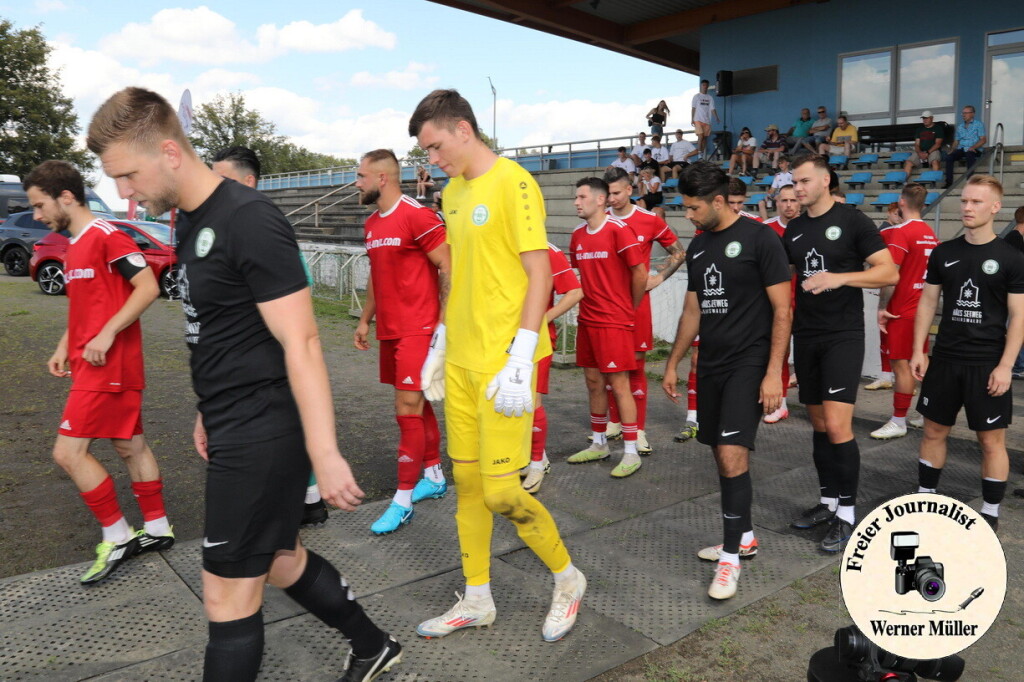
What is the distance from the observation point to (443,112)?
3.29 metres

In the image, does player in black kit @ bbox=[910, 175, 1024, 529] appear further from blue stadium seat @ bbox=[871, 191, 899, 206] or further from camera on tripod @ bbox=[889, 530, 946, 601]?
blue stadium seat @ bbox=[871, 191, 899, 206]

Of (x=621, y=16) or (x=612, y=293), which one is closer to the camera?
(x=612, y=293)

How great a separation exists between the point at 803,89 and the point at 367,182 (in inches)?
705

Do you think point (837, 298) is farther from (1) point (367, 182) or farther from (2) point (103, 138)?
(2) point (103, 138)

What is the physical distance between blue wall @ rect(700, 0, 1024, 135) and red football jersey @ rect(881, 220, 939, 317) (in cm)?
1166

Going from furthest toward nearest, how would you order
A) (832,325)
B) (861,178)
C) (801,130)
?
(801,130) → (861,178) → (832,325)

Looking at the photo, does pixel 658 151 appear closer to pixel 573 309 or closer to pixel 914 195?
pixel 573 309

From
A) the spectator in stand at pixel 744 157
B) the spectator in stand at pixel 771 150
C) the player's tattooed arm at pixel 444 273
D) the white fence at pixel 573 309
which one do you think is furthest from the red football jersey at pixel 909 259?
the spectator in stand at pixel 744 157

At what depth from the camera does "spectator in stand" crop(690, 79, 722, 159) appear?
19.6m

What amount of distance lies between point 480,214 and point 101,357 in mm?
2190

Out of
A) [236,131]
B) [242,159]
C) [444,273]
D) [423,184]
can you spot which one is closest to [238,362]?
[444,273]

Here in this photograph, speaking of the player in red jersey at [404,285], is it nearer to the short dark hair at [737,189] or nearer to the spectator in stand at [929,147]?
the short dark hair at [737,189]

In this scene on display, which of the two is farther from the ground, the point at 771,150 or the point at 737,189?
the point at 771,150

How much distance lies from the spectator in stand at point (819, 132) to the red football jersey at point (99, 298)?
16.2 metres
